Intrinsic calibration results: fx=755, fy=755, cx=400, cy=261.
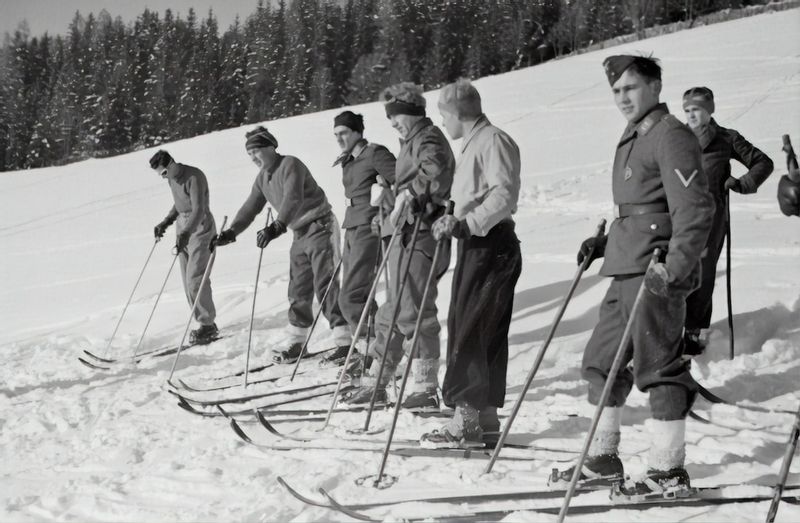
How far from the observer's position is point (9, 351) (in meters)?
7.10

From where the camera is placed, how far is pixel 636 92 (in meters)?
2.83

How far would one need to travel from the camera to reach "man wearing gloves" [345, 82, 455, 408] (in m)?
4.10

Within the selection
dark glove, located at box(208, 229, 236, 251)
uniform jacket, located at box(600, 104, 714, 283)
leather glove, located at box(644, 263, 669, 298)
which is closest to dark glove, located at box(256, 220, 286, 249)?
dark glove, located at box(208, 229, 236, 251)

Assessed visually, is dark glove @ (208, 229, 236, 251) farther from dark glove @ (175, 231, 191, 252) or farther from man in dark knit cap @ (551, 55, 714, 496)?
man in dark knit cap @ (551, 55, 714, 496)

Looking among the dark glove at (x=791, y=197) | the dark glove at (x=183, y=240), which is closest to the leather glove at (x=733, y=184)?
the dark glove at (x=791, y=197)

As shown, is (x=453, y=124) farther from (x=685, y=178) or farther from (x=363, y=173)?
(x=363, y=173)

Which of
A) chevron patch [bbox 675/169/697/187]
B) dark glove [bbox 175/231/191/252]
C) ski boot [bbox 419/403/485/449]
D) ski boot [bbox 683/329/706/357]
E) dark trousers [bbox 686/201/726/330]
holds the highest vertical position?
chevron patch [bbox 675/169/697/187]

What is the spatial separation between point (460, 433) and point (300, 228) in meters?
2.94

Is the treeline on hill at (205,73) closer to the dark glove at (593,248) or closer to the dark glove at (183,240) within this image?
the dark glove at (183,240)

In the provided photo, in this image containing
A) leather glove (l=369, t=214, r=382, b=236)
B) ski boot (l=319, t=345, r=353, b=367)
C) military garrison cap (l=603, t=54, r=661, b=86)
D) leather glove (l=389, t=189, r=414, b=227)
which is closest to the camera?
military garrison cap (l=603, t=54, r=661, b=86)

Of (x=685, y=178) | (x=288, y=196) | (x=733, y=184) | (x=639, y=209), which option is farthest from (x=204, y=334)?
(x=685, y=178)

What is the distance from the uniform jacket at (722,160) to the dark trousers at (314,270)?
111 inches

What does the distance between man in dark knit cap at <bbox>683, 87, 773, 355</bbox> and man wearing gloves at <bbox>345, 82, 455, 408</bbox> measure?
1.53 meters

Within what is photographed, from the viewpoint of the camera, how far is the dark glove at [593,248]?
3.02 metres
